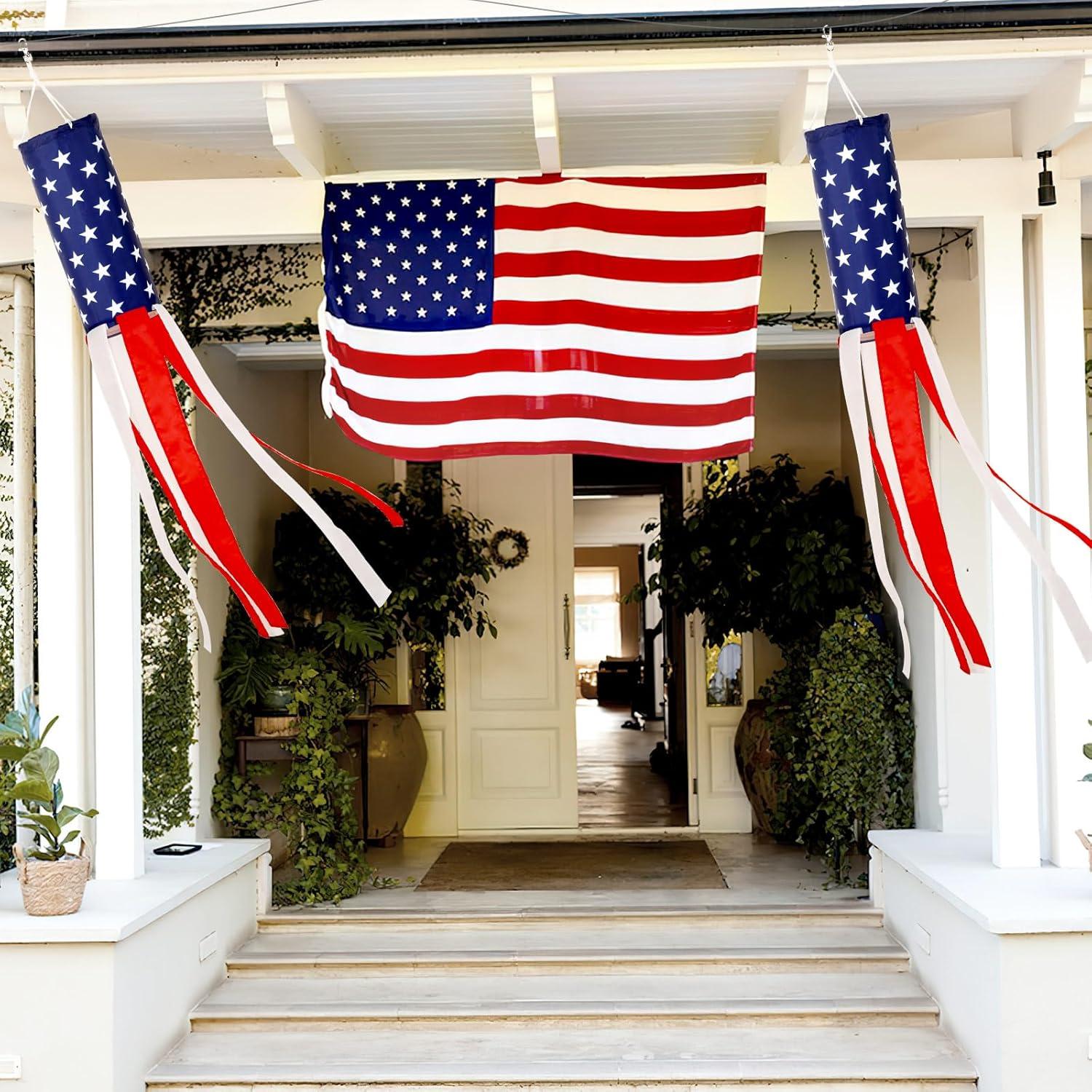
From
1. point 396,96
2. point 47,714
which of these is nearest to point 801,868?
point 47,714

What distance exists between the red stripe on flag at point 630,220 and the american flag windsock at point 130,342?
4.23 ft

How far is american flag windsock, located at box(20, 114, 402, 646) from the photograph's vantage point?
3.88 m

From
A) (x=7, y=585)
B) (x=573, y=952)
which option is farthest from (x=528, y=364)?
(x=7, y=585)

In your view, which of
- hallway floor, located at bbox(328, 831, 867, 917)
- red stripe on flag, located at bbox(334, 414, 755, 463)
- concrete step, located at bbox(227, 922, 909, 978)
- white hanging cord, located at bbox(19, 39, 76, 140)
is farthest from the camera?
hallway floor, located at bbox(328, 831, 867, 917)

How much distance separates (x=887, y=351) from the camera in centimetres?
386

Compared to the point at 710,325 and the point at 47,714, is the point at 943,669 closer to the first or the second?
the point at 710,325

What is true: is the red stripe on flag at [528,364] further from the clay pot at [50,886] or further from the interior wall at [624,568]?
the interior wall at [624,568]

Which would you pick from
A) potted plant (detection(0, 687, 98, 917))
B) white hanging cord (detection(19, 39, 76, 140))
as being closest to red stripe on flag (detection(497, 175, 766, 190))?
white hanging cord (detection(19, 39, 76, 140))

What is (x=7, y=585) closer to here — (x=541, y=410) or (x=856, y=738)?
(x=541, y=410)

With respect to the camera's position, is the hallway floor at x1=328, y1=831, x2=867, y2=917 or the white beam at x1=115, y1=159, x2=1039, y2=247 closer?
the white beam at x1=115, y1=159, x2=1039, y2=247

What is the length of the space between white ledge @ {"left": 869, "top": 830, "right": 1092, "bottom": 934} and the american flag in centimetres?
167

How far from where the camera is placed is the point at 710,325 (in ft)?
14.7

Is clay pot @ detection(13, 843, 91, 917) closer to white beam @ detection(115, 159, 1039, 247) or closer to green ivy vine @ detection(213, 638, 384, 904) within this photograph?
green ivy vine @ detection(213, 638, 384, 904)

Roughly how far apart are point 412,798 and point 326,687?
1.50 meters
